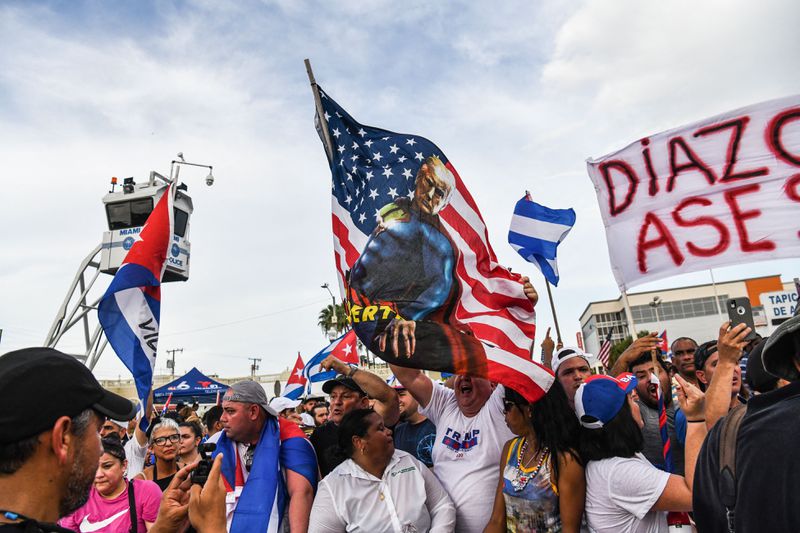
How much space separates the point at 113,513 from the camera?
158 inches

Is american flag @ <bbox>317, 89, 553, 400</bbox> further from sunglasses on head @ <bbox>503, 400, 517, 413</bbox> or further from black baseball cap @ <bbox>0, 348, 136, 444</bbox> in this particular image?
black baseball cap @ <bbox>0, 348, 136, 444</bbox>

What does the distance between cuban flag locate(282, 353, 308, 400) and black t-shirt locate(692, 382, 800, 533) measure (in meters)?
10.6

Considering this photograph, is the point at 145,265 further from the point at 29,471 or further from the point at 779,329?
the point at 779,329

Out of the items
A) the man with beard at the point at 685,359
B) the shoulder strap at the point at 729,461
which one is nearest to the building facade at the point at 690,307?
the man with beard at the point at 685,359

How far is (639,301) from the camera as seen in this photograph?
8012cm

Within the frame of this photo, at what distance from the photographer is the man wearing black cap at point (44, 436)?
159 cm

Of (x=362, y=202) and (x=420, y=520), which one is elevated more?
(x=362, y=202)

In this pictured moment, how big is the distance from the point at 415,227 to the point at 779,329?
2709 millimetres

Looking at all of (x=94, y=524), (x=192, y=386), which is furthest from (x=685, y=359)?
(x=192, y=386)

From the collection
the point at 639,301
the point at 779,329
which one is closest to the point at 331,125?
the point at 779,329

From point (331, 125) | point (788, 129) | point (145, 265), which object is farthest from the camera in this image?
point (145, 265)

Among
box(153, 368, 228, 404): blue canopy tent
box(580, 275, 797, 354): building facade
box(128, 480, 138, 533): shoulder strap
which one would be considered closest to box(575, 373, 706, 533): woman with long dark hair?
box(128, 480, 138, 533): shoulder strap

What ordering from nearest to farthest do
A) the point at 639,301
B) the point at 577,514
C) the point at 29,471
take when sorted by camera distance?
the point at 29,471 < the point at 577,514 < the point at 639,301

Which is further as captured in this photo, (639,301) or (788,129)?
(639,301)
